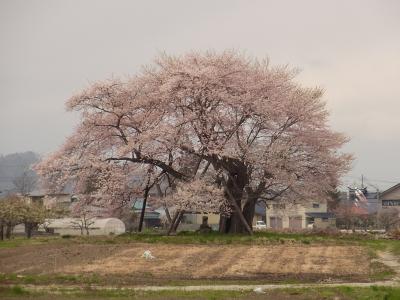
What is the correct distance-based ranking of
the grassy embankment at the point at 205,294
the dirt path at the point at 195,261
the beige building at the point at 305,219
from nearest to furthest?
the grassy embankment at the point at 205,294, the dirt path at the point at 195,261, the beige building at the point at 305,219

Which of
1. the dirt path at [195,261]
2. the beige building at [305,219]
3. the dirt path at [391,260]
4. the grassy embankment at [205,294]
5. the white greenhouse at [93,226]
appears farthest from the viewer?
the beige building at [305,219]

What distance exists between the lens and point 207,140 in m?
32.8

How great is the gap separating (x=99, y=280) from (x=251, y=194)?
1847 cm

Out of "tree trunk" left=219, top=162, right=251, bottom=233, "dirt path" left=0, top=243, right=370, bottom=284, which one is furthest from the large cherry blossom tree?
"dirt path" left=0, top=243, right=370, bottom=284

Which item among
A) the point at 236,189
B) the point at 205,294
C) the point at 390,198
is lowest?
the point at 205,294

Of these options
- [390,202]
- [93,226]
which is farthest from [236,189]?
[390,202]

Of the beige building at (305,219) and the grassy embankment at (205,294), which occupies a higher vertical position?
the beige building at (305,219)

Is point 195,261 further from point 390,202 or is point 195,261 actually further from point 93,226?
point 390,202

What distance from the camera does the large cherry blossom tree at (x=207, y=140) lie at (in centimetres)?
3241

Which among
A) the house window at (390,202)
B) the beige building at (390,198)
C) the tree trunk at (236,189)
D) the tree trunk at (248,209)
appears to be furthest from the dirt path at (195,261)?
the house window at (390,202)

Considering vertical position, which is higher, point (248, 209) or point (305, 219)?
point (305, 219)

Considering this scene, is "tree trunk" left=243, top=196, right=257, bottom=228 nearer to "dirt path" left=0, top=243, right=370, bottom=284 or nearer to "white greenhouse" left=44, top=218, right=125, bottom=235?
"dirt path" left=0, top=243, right=370, bottom=284

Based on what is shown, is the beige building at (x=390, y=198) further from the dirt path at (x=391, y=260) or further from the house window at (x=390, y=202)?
the dirt path at (x=391, y=260)

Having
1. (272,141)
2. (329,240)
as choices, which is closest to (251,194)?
(272,141)
